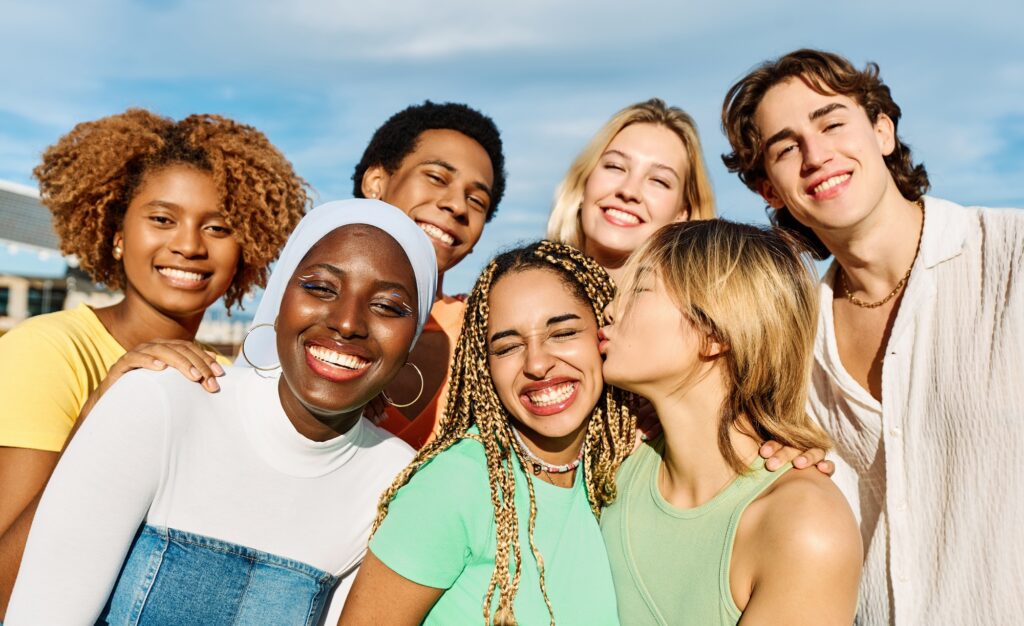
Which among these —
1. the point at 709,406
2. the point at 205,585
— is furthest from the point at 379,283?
the point at 709,406

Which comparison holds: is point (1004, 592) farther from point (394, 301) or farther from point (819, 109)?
point (394, 301)

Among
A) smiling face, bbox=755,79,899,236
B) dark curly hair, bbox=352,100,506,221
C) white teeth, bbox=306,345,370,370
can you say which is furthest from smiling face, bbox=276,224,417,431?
smiling face, bbox=755,79,899,236

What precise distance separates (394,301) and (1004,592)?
297 centimetres

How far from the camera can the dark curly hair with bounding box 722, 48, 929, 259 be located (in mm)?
4379

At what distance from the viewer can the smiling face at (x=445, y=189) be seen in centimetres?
471

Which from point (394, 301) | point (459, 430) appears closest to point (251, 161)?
point (394, 301)

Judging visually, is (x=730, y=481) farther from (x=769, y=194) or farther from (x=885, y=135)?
(x=885, y=135)

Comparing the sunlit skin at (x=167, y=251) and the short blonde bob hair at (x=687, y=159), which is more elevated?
the short blonde bob hair at (x=687, y=159)

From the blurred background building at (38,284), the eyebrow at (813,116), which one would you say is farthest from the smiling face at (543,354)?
the blurred background building at (38,284)

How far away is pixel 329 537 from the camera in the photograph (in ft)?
10.1

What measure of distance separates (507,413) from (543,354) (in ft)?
1.02

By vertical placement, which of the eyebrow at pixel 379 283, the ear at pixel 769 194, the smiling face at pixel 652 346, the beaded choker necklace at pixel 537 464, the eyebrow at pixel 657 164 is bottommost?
the beaded choker necklace at pixel 537 464

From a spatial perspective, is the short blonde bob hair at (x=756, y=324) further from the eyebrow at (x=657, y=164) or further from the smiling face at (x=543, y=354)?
the eyebrow at (x=657, y=164)

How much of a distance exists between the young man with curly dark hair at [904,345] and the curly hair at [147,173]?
2.65 meters
